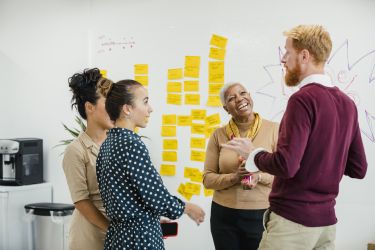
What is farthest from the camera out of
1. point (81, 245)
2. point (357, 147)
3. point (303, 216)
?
point (81, 245)

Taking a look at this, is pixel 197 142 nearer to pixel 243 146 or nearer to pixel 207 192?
pixel 207 192

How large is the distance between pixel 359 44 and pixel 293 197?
180cm

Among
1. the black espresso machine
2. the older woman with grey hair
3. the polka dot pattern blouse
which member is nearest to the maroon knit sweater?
the polka dot pattern blouse

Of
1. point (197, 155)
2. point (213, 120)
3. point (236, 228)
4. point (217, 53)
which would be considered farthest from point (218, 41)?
point (236, 228)

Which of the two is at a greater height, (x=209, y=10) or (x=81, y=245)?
(x=209, y=10)

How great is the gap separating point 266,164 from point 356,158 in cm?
41

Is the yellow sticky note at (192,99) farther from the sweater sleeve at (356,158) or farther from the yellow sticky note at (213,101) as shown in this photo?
the sweater sleeve at (356,158)

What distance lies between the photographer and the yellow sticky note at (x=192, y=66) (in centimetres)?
331

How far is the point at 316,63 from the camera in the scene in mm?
1543

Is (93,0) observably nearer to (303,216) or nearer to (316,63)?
(316,63)

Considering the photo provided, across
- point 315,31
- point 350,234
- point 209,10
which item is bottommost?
point 350,234

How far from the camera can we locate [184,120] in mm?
3371

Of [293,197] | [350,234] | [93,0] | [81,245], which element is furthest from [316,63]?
[93,0]

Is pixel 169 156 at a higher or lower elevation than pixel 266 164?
lower
